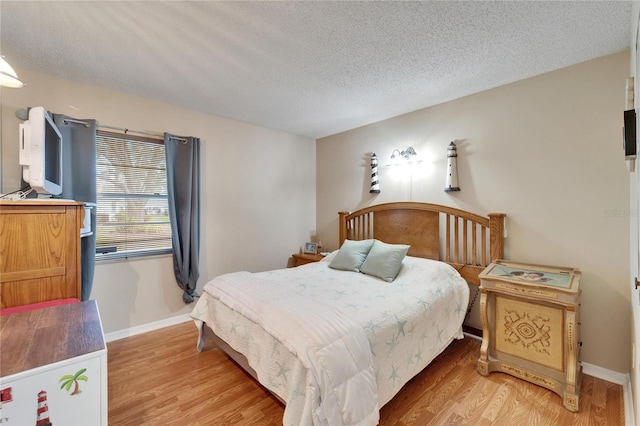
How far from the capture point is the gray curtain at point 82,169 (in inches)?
96.5

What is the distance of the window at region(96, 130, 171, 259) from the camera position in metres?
2.74

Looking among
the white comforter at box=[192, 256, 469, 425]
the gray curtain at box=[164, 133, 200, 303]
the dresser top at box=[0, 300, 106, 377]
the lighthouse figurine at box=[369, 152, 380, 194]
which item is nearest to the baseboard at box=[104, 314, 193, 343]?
the gray curtain at box=[164, 133, 200, 303]

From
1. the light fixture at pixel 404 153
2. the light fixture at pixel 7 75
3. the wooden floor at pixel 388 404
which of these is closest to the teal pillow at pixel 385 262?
the wooden floor at pixel 388 404

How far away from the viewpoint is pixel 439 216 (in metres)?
3.01

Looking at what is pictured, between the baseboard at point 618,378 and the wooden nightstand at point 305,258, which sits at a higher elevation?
the wooden nightstand at point 305,258

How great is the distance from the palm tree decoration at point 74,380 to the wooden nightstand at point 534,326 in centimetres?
251

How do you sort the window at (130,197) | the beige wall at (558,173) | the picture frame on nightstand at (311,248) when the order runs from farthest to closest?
the picture frame on nightstand at (311,248) → the window at (130,197) → the beige wall at (558,173)

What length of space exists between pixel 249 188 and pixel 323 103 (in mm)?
1529

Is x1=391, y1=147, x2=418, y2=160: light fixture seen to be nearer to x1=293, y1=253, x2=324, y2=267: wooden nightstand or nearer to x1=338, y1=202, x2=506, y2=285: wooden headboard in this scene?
x1=338, y1=202, x2=506, y2=285: wooden headboard

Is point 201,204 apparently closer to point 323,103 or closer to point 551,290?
point 323,103

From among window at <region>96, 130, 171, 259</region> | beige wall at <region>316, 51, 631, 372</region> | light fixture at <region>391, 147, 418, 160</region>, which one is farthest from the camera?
light fixture at <region>391, 147, 418, 160</region>

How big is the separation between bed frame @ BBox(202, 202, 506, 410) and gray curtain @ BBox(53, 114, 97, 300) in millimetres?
1218

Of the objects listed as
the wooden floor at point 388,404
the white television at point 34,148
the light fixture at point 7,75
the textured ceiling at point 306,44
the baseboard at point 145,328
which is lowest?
the wooden floor at point 388,404

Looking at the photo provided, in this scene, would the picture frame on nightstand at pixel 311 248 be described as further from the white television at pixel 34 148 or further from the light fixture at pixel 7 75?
the light fixture at pixel 7 75
